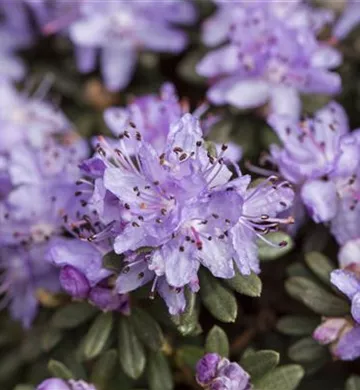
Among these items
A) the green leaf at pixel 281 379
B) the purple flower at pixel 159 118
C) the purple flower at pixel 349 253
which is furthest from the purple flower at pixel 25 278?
the purple flower at pixel 349 253

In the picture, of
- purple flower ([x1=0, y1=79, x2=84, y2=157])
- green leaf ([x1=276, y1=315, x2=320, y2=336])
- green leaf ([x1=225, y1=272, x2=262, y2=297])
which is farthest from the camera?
purple flower ([x1=0, y1=79, x2=84, y2=157])

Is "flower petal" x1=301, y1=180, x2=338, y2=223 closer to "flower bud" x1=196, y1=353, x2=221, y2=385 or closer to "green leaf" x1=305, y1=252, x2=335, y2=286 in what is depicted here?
"green leaf" x1=305, y1=252, x2=335, y2=286

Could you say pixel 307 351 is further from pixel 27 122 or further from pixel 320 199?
pixel 27 122

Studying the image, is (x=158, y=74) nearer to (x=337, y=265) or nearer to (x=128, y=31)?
(x=128, y=31)

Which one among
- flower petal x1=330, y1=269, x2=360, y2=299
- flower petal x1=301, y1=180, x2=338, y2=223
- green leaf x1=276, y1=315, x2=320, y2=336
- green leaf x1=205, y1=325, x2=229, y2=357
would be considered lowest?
green leaf x1=276, y1=315, x2=320, y2=336

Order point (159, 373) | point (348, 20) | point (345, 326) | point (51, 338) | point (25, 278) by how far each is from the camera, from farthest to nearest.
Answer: point (348, 20), point (25, 278), point (51, 338), point (159, 373), point (345, 326)

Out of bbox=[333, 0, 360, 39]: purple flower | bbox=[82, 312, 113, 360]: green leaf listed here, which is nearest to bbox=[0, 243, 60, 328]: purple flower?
bbox=[82, 312, 113, 360]: green leaf

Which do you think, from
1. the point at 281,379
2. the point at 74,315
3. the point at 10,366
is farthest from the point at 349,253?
the point at 10,366
